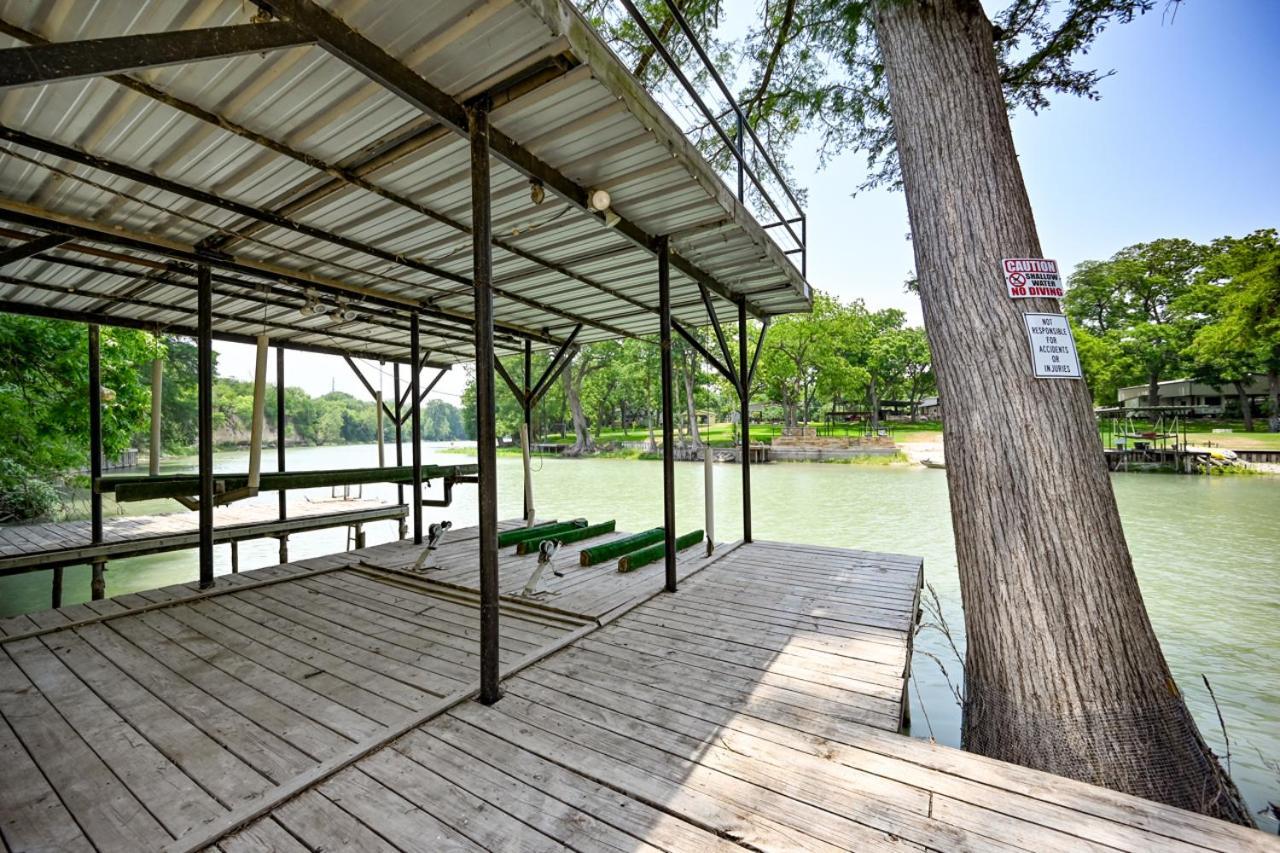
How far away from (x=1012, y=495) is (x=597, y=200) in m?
3.00

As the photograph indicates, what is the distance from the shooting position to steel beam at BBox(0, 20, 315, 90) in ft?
3.91

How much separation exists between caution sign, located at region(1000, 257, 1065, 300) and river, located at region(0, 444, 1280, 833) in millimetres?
2893

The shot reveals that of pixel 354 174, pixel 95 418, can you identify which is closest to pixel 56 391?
A: pixel 95 418

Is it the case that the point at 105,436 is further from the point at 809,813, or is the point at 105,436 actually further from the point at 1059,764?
the point at 1059,764

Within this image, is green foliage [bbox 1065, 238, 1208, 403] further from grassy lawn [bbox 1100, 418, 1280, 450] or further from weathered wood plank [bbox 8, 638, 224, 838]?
weathered wood plank [bbox 8, 638, 224, 838]

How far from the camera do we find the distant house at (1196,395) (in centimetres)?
3441

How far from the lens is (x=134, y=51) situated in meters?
1.43

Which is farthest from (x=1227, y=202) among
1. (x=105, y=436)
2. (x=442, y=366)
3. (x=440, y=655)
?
(x=105, y=436)

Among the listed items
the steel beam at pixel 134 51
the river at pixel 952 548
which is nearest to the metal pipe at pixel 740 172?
the steel beam at pixel 134 51

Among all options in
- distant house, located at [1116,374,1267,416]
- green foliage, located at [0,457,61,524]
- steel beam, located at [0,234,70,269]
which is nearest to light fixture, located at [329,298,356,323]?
steel beam, located at [0,234,70,269]

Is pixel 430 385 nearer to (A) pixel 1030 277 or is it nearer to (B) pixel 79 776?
(B) pixel 79 776

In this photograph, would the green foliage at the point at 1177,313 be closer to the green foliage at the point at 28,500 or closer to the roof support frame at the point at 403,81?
the roof support frame at the point at 403,81

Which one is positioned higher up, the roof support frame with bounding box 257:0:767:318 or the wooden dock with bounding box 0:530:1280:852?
the roof support frame with bounding box 257:0:767:318

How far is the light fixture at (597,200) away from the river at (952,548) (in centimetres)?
423
